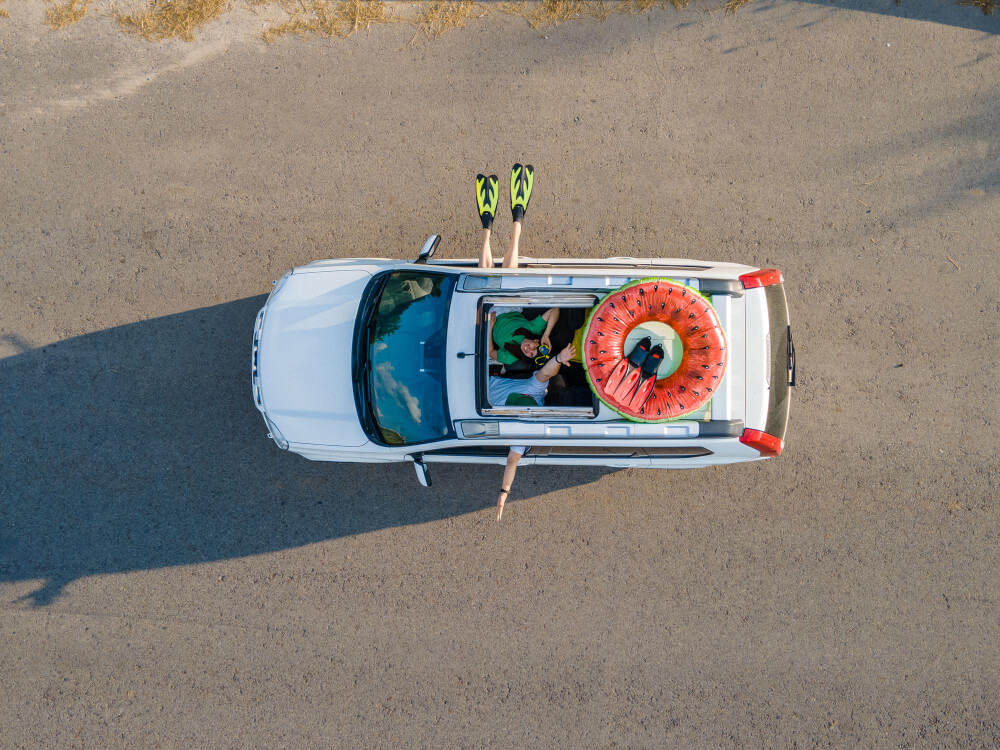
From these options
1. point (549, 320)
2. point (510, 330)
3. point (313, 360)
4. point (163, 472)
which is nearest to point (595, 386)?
point (549, 320)

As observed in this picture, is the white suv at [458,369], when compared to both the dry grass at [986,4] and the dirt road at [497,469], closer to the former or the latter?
the dirt road at [497,469]

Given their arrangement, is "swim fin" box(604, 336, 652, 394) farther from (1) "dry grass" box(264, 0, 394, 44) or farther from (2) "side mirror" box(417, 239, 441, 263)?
(1) "dry grass" box(264, 0, 394, 44)

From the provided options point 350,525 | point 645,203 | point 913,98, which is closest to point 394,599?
point 350,525

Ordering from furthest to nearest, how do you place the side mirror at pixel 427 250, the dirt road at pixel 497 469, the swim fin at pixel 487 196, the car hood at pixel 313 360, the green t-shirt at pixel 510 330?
1. the dirt road at pixel 497 469
2. the swim fin at pixel 487 196
3. the side mirror at pixel 427 250
4. the car hood at pixel 313 360
5. the green t-shirt at pixel 510 330

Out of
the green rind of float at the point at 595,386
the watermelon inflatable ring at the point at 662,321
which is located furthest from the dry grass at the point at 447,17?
the watermelon inflatable ring at the point at 662,321

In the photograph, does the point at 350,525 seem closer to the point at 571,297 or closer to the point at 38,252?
the point at 571,297
